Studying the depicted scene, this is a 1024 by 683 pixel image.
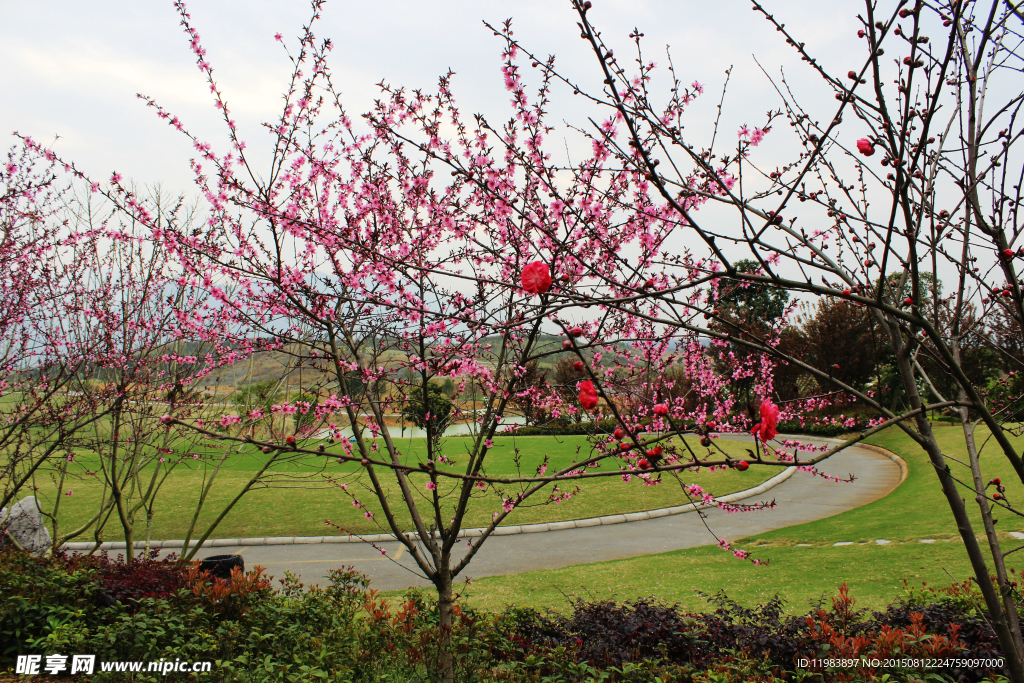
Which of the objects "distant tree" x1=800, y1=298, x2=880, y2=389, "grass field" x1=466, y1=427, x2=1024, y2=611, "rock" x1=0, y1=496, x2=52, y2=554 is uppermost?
"distant tree" x1=800, y1=298, x2=880, y2=389

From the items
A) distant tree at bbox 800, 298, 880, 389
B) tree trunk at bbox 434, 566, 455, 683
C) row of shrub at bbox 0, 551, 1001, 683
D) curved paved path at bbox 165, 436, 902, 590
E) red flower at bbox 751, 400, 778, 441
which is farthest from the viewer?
distant tree at bbox 800, 298, 880, 389

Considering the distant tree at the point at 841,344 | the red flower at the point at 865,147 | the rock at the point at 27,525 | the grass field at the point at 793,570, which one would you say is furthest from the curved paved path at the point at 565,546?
the distant tree at the point at 841,344

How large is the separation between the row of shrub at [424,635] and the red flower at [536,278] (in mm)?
3016

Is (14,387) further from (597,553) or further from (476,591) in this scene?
(597,553)

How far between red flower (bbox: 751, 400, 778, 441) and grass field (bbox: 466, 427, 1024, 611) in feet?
15.6

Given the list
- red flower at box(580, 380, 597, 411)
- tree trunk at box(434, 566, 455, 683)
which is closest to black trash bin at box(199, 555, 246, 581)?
tree trunk at box(434, 566, 455, 683)

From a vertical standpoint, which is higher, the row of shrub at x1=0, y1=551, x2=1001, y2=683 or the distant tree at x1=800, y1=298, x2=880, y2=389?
the distant tree at x1=800, y1=298, x2=880, y2=389

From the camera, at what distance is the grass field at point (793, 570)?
6730mm

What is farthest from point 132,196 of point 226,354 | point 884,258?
point 884,258

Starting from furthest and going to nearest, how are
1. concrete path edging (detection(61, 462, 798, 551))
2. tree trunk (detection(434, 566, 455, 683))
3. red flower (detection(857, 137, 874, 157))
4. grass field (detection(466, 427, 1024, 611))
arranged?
1. concrete path edging (detection(61, 462, 798, 551))
2. grass field (detection(466, 427, 1024, 611))
3. tree trunk (detection(434, 566, 455, 683))
4. red flower (detection(857, 137, 874, 157))

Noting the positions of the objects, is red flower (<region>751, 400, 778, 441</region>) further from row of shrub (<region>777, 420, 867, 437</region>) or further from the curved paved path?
row of shrub (<region>777, 420, 867, 437</region>)

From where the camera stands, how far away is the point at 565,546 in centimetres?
1016

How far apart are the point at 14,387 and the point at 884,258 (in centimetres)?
809

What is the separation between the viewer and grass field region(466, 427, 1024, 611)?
22.1ft
